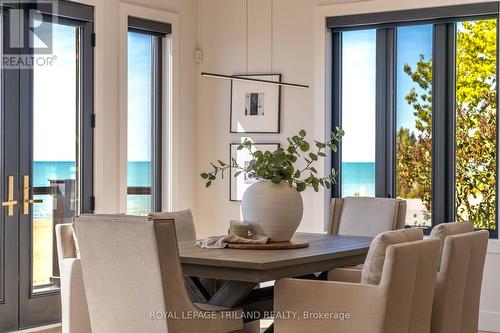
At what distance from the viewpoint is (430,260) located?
155 inches

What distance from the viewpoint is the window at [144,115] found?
688cm

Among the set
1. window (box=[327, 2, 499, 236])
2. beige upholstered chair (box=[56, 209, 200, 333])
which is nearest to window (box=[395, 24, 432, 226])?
window (box=[327, 2, 499, 236])

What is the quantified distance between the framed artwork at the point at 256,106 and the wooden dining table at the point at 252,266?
2341 millimetres

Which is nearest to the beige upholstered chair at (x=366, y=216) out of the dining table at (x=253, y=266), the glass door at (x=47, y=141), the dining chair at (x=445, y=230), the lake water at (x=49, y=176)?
the dining table at (x=253, y=266)

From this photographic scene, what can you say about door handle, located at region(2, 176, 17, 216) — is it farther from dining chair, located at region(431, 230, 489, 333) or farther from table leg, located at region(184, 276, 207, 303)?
dining chair, located at region(431, 230, 489, 333)

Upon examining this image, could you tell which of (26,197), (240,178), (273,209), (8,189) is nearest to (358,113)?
(240,178)

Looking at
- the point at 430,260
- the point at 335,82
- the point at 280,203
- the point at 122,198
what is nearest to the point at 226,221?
the point at 122,198

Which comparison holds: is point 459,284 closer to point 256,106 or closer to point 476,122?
point 476,122

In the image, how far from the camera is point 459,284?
14.0 ft

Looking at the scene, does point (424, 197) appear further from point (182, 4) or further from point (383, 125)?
point (182, 4)

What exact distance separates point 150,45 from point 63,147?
1.43 m

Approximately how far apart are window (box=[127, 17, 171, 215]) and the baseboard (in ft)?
9.77

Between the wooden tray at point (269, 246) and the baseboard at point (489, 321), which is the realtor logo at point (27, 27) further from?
the baseboard at point (489, 321)

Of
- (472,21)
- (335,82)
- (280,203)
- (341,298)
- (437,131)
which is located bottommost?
(341,298)
